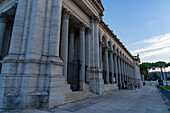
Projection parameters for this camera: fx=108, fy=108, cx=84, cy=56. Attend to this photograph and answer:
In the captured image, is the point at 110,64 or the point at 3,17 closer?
the point at 3,17

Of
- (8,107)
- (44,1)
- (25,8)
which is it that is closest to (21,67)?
(8,107)

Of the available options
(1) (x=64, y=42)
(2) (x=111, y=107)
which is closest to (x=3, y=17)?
(1) (x=64, y=42)

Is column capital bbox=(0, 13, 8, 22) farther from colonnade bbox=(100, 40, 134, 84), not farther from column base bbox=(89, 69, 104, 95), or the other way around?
colonnade bbox=(100, 40, 134, 84)

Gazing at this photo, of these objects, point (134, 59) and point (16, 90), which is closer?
point (16, 90)

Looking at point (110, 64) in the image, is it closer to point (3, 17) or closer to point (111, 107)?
point (111, 107)

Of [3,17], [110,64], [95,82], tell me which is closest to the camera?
[3,17]

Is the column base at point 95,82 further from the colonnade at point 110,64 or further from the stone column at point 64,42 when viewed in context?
the colonnade at point 110,64

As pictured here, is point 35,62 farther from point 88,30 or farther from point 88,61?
point 88,30

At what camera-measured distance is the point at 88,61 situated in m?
15.5

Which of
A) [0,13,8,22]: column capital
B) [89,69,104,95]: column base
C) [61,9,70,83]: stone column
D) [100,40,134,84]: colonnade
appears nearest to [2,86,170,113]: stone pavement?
[61,9,70,83]: stone column

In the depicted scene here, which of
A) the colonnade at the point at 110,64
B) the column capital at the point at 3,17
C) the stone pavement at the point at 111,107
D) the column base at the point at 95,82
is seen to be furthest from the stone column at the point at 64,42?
the colonnade at the point at 110,64

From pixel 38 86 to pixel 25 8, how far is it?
6.61 meters

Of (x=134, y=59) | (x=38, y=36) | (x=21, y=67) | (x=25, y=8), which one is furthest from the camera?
(x=134, y=59)

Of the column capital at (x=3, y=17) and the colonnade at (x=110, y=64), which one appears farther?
the colonnade at (x=110, y=64)
